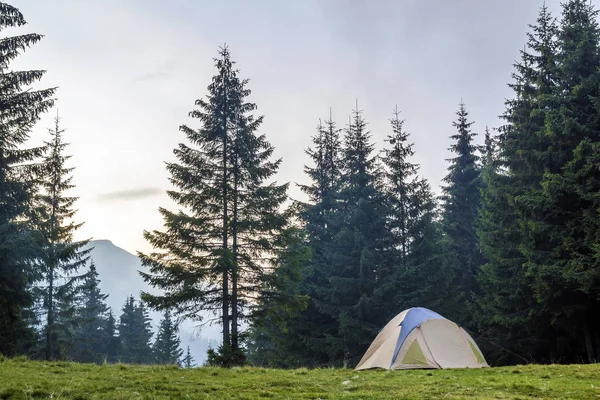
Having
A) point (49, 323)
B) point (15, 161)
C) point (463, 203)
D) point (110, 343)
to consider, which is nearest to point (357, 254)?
point (463, 203)

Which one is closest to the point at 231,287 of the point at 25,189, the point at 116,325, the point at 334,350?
the point at 334,350

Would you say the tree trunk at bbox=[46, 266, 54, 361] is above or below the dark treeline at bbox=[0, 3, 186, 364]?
below

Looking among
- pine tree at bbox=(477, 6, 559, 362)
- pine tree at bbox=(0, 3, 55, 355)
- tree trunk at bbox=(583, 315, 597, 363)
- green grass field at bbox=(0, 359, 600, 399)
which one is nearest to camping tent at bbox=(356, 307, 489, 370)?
green grass field at bbox=(0, 359, 600, 399)

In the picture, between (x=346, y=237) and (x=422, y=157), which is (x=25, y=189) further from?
(x=422, y=157)

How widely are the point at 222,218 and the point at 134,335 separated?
145 feet

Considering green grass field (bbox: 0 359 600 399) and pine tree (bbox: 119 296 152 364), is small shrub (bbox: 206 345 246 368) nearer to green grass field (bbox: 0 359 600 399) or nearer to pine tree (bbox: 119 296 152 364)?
green grass field (bbox: 0 359 600 399)

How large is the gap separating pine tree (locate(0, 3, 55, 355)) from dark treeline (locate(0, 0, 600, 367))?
6 cm

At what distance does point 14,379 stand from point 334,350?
18.9m

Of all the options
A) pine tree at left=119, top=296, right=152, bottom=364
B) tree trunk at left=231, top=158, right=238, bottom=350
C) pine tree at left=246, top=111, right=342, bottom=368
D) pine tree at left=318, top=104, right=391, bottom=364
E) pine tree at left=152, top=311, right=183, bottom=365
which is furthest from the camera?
pine tree at left=119, top=296, right=152, bottom=364

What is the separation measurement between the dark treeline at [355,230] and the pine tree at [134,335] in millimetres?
22870

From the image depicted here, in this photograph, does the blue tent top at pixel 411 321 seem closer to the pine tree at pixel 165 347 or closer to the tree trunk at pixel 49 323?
the tree trunk at pixel 49 323

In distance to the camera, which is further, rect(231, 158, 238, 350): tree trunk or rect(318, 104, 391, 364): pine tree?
rect(318, 104, 391, 364): pine tree

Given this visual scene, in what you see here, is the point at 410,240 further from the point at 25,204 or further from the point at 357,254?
the point at 25,204

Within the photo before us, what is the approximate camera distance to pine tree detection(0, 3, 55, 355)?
50.1 ft
